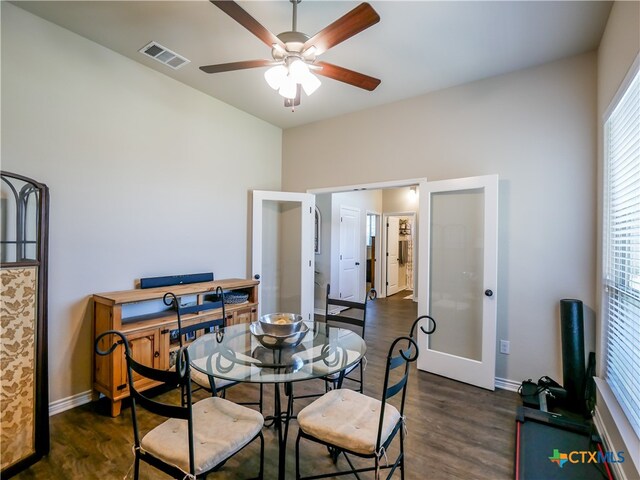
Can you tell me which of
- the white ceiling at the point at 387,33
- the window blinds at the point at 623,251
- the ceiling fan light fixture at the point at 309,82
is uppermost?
the white ceiling at the point at 387,33

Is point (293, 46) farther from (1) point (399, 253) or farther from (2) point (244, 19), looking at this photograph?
(1) point (399, 253)

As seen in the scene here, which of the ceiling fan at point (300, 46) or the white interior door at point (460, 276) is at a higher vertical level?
the ceiling fan at point (300, 46)

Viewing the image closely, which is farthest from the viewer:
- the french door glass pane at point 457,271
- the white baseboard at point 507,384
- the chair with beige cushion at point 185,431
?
the french door glass pane at point 457,271

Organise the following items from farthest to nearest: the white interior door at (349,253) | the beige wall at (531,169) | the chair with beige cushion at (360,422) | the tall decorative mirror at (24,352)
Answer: the white interior door at (349,253) → the beige wall at (531,169) → the tall decorative mirror at (24,352) → the chair with beige cushion at (360,422)

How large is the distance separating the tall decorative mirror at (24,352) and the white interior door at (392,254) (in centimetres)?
683

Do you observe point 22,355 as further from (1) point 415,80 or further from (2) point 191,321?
(1) point 415,80

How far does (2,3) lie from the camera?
229 cm

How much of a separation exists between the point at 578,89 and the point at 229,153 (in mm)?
3626

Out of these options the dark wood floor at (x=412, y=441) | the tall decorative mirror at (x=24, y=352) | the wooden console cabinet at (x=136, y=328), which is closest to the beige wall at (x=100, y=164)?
the wooden console cabinet at (x=136, y=328)

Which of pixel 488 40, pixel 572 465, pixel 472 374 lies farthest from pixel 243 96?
pixel 572 465

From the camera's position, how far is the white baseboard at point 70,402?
250cm

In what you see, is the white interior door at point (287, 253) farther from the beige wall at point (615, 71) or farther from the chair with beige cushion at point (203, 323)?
the beige wall at point (615, 71)

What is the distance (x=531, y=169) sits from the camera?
2.97 meters

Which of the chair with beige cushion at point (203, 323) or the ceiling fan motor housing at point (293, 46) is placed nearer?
the ceiling fan motor housing at point (293, 46)
